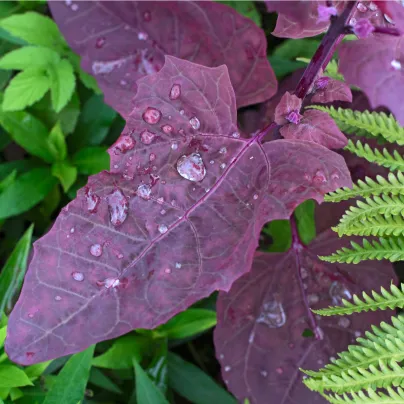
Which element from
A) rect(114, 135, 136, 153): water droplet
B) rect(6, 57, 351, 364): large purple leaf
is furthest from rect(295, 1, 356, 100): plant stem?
rect(114, 135, 136, 153): water droplet

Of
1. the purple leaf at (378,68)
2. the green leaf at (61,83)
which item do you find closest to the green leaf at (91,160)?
the green leaf at (61,83)

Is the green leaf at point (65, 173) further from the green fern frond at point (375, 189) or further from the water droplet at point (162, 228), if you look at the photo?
the green fern frond at point (375, 189)

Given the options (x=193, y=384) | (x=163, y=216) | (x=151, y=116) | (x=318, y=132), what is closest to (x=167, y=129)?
(x=151, y=116)

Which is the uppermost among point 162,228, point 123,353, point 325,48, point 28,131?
point 325,48

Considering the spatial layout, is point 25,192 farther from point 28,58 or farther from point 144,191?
point 144,191

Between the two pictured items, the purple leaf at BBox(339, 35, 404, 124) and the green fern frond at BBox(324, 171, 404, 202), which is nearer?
the purple leaf at BBox(339, 35, 404, 124)

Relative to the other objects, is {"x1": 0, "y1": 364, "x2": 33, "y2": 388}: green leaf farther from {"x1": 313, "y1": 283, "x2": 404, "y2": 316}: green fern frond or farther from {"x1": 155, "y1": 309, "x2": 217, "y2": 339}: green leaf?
{"x1": 313, "y1": 283, "x2": 404, "y2": 316}: green fern frond
